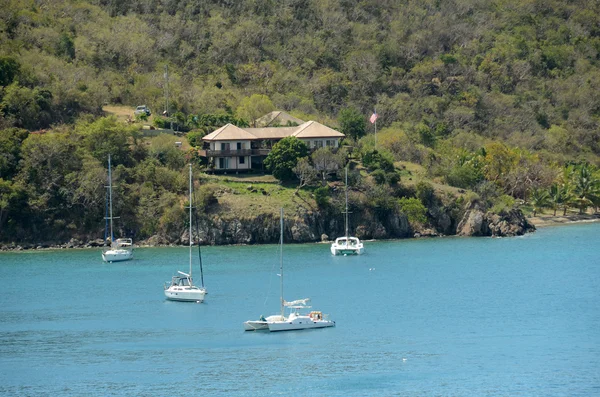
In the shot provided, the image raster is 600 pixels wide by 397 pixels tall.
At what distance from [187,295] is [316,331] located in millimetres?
14079

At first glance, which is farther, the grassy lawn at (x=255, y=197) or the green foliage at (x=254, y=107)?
the green foliage at (x=254, y=107)

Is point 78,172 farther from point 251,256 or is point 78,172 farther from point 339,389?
point 339,389

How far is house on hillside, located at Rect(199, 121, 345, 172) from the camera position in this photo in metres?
123

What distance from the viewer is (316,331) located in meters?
70.9

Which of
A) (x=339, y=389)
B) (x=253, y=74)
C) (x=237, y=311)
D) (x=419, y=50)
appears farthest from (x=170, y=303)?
(x=419, y=50)

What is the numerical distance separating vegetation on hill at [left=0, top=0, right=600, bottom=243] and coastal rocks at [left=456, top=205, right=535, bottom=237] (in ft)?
5.95

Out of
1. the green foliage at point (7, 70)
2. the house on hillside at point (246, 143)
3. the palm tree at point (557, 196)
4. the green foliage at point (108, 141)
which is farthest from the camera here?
the palm tree at point (557, 196)

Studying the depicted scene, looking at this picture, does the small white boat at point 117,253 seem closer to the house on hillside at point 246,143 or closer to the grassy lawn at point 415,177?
the house on hillside at point 246,143

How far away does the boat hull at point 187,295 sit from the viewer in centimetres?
8156

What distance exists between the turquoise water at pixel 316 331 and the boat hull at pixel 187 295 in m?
0.81

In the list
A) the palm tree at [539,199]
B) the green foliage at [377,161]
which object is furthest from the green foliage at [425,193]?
the palm tree at [539,199]

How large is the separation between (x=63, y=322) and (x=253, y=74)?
9508 centimetres

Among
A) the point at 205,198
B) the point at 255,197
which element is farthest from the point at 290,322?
the point at 255,197

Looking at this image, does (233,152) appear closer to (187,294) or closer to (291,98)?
(291,98)
